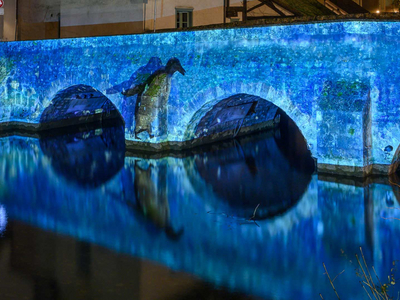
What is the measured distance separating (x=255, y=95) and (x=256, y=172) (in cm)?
179

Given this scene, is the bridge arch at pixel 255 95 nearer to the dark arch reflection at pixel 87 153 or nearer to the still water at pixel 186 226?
the still water at pixel 186 226

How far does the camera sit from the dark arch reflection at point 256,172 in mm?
10875

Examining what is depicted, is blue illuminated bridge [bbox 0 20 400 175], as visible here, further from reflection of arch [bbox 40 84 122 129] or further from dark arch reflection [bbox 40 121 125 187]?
dark arch reflection [bbox 40 121 125 187]

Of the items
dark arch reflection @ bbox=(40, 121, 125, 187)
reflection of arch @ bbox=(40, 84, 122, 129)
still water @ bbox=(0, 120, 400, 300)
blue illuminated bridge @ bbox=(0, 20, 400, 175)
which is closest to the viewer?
still water @ bbox=(0, 120, 400, 300)

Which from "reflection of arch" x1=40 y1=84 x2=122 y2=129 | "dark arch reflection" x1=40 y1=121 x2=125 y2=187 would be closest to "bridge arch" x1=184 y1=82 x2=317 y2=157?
"dark arch reflection" x1=40 y1=121 x2=125 y2=187

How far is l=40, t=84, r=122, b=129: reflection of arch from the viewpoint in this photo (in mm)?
18375

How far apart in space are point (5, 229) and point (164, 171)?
15.2 feet

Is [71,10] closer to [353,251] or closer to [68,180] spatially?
[68,180]

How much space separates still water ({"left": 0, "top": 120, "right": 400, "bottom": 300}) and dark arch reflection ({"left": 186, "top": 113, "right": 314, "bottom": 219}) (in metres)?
0.04

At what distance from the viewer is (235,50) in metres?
13.7

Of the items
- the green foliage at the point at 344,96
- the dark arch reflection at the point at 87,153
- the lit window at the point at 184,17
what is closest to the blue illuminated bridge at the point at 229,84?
the green foliage at the point at 344,96

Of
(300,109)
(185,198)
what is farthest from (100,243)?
(300,109)

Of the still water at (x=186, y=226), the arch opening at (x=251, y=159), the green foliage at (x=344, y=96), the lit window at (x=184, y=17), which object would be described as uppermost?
the lit window at (x=184, y=17)

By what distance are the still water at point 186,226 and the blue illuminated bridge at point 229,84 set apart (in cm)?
80
